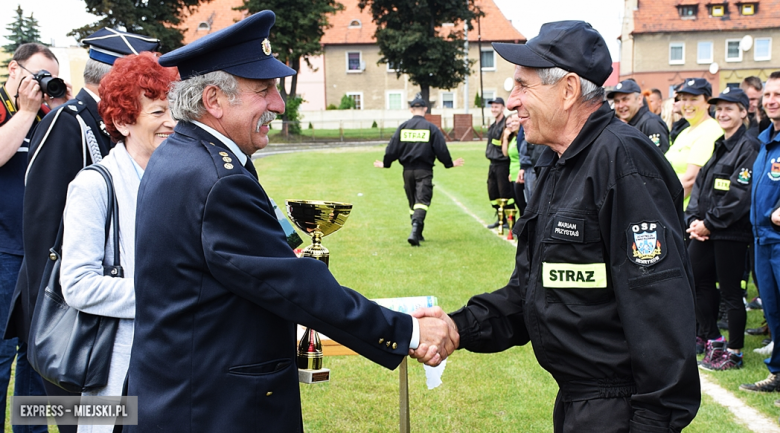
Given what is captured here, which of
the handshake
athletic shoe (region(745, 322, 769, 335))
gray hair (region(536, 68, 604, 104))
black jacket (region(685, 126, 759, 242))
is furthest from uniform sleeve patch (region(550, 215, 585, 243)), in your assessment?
athletic shoe (region(745, 322, 769, 335))

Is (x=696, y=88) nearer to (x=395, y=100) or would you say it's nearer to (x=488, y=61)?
(x=395, y=100)

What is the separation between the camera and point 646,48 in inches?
2539

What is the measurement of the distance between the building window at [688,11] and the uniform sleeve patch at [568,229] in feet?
228

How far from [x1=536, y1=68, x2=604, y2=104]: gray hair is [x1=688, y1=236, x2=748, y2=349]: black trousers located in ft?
12.9

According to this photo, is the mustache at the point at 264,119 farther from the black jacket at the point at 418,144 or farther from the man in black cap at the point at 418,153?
the black jacket at the point at 418,144

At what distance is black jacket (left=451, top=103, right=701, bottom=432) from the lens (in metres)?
2.28

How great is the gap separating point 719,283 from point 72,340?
5417 mm

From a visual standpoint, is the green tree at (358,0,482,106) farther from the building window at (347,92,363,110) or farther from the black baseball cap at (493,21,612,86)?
the black baseball cap at (493,21,612,86)

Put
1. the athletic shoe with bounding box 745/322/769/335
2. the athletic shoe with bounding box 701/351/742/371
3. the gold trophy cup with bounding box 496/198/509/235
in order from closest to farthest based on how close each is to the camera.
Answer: the athletic shoe with bounding box 701/351/742/371 < the athletic shoe with bounding box 745/322/769/335 < the gold trophy cup with bounding box 496/198/509/235

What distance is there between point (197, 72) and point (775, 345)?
202 inches

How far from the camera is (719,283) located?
6.22m

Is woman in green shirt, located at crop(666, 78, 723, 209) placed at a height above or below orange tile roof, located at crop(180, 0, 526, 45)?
below

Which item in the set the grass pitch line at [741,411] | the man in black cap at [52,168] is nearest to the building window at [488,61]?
the grass pitch line at [741,411]

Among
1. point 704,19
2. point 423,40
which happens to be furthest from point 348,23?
point 704,19
